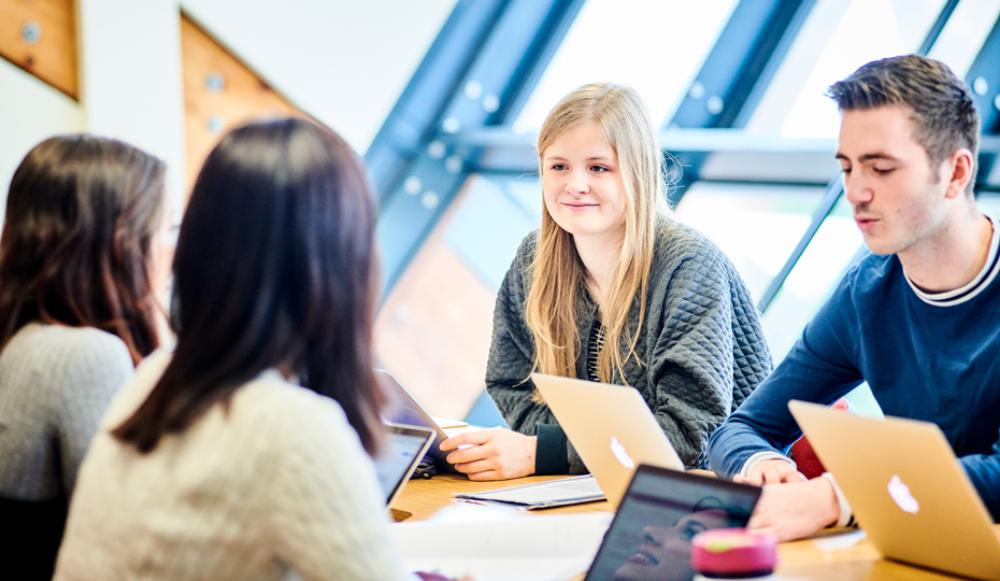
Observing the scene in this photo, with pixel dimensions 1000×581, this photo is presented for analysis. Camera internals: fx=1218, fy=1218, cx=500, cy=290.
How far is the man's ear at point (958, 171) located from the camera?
189cm

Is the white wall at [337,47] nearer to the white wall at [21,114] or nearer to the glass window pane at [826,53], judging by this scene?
the white wall at [21,114]

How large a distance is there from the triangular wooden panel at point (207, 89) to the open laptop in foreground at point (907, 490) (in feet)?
9.55

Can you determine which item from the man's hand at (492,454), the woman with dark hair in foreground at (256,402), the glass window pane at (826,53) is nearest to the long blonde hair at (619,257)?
the man's hand at (492,454)

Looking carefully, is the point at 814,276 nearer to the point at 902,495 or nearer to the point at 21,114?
the point at 902,495

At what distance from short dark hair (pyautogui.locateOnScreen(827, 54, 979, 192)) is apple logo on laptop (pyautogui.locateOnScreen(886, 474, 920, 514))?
0.60 metres

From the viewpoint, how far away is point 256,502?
114cm

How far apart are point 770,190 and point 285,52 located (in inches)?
70.4

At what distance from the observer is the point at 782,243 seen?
3996 millimetres

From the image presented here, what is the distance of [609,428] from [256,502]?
29.8 inches

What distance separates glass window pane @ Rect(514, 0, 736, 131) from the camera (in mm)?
4391

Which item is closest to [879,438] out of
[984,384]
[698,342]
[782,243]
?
[984,384]

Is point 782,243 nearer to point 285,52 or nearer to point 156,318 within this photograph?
point 285,52

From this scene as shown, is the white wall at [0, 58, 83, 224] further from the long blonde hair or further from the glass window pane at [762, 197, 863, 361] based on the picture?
the glass window pane at [762, 197, 863, 361]

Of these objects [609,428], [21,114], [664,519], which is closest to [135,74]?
[21,114]
